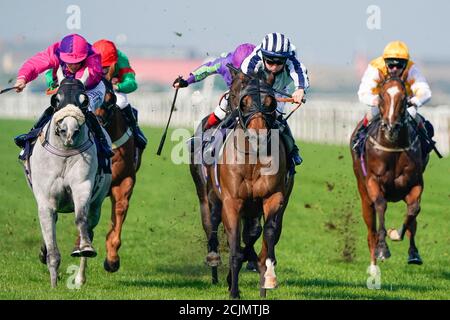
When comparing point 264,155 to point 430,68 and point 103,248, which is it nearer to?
point 103,248

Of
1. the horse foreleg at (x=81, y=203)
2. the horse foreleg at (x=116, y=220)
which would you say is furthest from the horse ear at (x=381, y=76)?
the horse foreleg at (x=81, y=203)

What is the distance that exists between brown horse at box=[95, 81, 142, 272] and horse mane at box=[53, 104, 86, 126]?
2.05 meters

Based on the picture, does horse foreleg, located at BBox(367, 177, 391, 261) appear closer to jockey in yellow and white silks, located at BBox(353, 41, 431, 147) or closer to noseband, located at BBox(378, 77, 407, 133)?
noseband, located at BBox(378, 77, 407, 133)

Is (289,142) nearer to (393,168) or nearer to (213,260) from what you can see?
(213,260)

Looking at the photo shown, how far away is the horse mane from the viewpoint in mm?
9570

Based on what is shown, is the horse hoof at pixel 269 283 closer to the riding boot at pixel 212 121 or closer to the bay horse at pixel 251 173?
the bay horse at pixel 251 173

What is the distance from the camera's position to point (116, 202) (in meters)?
11.9

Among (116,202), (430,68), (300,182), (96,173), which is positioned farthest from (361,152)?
(430,68)

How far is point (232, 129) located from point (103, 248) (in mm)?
5326

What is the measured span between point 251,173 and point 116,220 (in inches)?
99.4

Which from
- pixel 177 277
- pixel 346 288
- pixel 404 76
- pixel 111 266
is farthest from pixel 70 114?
pixel 404 76

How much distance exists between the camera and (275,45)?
10070 mm

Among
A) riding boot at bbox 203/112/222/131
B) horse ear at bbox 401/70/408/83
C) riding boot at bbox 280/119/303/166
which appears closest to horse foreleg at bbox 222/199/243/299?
riding boot at bbox 280/119/303/166

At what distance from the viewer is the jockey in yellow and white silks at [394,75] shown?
→ 39.6 ft
